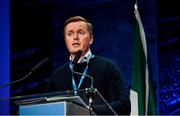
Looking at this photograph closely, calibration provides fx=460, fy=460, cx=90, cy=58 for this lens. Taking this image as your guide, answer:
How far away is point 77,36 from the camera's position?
336 cm

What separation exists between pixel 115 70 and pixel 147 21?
5.31 feet

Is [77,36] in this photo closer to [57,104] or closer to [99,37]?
[57,104]

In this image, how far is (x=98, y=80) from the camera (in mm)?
3219

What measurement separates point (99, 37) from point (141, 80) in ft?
4.16

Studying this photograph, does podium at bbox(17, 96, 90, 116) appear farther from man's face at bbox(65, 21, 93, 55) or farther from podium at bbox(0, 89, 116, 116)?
man's face at bbox(65, 21, 93, 55)

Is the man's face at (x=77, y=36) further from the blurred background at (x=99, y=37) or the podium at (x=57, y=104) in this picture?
the blurred background at (x=99, y=37)

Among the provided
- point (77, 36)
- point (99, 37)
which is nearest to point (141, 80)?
point (77, 36)

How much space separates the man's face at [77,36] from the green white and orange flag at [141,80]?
0.63 metres

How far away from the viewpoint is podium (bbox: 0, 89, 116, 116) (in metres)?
2.22

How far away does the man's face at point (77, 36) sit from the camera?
11.0 ft

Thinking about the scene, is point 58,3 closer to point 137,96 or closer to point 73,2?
point 73,2

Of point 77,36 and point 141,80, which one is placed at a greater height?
point 77,36

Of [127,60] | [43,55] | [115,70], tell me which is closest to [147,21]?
[127,60]

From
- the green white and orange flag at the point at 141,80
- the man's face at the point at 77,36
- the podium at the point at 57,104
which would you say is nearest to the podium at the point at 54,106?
the podium at the point at 57,104
